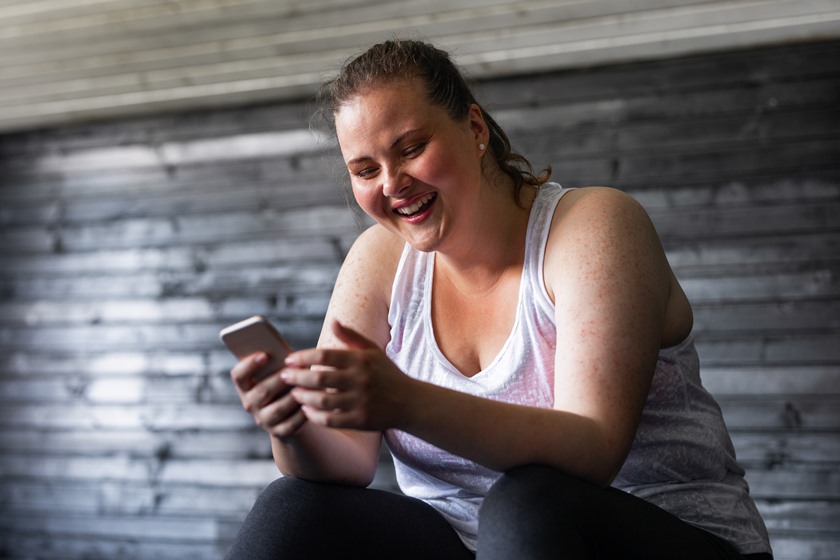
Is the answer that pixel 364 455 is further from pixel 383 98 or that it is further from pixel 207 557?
pixel 207 557

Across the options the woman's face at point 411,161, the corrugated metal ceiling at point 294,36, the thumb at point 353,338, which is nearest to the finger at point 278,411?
the thumb at point 353,338

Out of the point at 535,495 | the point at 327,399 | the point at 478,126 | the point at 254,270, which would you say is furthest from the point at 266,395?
the point at 254,270

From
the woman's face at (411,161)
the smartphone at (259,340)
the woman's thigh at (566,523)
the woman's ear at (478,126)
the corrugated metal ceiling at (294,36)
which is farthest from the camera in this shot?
the corrugated metal ceiling at (294,36)

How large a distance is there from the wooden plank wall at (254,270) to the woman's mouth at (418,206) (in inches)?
87.8

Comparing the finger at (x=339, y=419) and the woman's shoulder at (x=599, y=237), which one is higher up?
the woman's shoulder at (x=599, y=237)

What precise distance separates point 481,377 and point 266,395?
0.38 meters

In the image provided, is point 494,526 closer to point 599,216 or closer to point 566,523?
point 566,523

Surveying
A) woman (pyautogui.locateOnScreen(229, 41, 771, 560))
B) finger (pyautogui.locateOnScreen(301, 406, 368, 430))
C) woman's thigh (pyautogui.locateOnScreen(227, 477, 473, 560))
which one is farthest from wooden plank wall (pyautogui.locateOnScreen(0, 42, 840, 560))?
finger (pyautogui.locateOnScreen(301, 406, 368, 430))

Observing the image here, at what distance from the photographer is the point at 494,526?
1.17 m

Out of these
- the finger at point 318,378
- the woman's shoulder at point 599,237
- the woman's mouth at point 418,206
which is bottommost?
the finger at point 318,378

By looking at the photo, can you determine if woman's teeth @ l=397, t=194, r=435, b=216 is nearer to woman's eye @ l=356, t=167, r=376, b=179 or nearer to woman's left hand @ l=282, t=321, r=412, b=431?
woman's eye @ l=356, t=167, r=376, b=179

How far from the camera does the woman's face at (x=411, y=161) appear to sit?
1480 millimetres

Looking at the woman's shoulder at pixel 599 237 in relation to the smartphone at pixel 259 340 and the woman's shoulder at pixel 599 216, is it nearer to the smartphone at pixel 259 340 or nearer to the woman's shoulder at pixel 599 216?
the woman's shoulder at pixel 599 216

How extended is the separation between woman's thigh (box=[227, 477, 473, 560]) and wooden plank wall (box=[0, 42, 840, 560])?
2.33 metres
